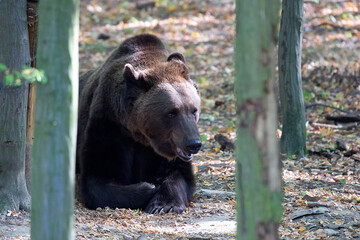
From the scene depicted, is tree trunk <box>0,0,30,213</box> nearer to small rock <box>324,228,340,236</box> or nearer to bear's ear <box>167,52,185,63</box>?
bear's ear <box>167,52,185,63</box>

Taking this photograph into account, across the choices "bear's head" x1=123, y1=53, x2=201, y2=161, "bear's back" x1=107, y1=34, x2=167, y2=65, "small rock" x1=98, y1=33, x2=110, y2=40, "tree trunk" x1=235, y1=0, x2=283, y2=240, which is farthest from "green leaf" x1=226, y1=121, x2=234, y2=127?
"tree trunk" x1=235, y1=0, x2=283, y2=240

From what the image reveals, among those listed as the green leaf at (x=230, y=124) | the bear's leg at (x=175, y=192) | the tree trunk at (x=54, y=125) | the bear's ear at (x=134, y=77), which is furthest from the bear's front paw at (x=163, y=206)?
the green leaf at (x=230, y=124)

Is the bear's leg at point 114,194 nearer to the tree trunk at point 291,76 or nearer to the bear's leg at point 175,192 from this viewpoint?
the bear's leg at point 175,192

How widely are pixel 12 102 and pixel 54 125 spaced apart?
2.07 meters

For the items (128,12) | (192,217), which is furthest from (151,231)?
(128,12)

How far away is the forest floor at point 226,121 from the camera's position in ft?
19.2

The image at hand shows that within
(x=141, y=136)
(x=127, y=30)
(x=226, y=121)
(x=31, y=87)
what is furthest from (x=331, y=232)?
(x=127, y=30)

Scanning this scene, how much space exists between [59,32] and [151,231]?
2.86m

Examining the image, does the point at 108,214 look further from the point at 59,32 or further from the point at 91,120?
the point at 59,32

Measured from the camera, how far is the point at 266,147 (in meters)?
3.42

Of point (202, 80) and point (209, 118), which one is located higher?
point (202, 80)

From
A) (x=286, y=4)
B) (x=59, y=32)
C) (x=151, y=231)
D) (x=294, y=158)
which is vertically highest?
(x=286, y=4)

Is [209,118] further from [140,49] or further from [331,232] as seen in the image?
[331,232]

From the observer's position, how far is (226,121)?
1120 centimetres
